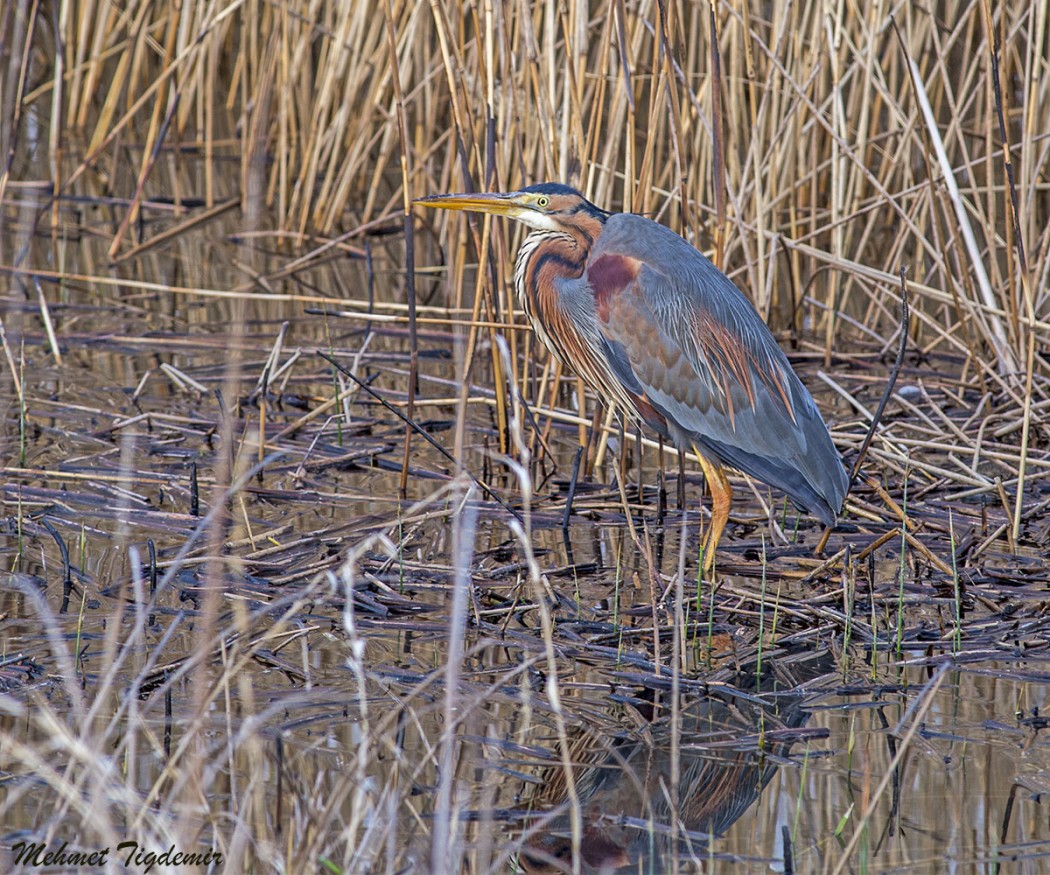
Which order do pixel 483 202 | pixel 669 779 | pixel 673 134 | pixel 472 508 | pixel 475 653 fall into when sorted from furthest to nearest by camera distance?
pixel 673 134 → pixel 483 202 → pixel 475 653 → pixel 669 779 → pixel 472 508

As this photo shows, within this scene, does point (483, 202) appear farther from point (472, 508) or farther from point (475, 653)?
point (472, 508)

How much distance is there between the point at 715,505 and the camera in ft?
13.2

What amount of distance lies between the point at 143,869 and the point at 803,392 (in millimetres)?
2668

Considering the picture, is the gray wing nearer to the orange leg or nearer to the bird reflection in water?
the orange leg

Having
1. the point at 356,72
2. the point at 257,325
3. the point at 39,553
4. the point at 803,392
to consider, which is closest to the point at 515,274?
the point at 803,392

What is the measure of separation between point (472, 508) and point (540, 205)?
1.70m

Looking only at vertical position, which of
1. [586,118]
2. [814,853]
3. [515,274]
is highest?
[586,118]

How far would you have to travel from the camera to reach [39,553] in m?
3.71

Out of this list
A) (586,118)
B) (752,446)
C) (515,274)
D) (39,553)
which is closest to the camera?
(39,553)

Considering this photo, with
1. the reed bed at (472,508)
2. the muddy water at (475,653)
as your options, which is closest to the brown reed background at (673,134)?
the reed bed at (472,508)

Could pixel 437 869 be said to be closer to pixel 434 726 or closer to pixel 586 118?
pixel 434 726

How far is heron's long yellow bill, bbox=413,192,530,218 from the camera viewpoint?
3965mm

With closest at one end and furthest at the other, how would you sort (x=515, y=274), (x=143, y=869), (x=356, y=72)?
1. (x=143, y=869)
2. (x=515, y=274)
3. (x=356, y=72)

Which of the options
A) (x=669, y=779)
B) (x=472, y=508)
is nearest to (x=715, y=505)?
(x=669, y=779)
